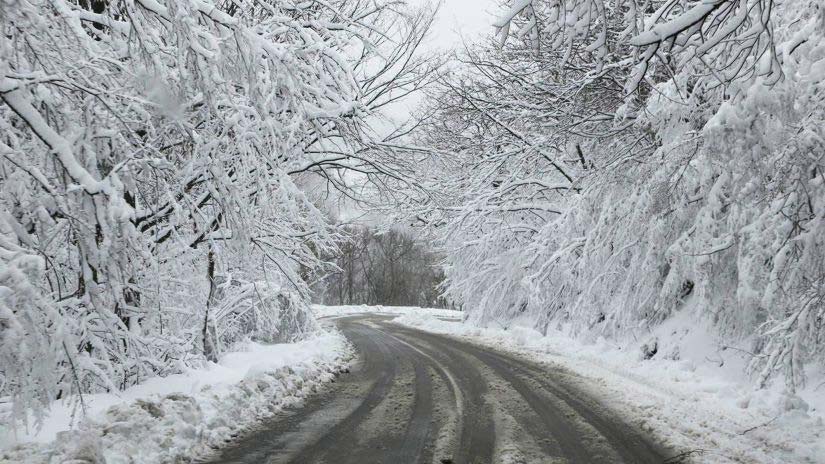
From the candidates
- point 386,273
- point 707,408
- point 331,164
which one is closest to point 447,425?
point 707,408

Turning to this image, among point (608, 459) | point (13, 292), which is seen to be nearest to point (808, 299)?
point (608, 459)

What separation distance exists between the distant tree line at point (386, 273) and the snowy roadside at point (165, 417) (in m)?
45.3

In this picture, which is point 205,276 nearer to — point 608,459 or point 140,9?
point 140,9

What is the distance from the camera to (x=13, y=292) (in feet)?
8.00

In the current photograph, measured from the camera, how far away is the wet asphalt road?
4785 mm

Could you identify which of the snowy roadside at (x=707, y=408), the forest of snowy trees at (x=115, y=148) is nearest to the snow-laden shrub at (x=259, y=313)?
the forest of snowy trees at (x=115, y=148)

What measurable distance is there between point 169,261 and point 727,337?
8895 mm

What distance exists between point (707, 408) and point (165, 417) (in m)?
6.57

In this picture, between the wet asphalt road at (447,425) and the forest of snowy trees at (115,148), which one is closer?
the forest of snowy trees at (115,148)

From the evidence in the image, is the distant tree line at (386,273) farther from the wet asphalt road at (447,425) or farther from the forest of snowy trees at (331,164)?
the wet asphalt road at (447,425)

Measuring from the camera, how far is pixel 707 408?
6.77 meters

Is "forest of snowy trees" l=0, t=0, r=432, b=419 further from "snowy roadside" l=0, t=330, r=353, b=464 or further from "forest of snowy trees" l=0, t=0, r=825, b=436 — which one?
"snowy roadside" l=0, t=330, r=353, b=464

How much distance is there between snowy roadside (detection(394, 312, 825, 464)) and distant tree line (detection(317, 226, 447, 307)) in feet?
142

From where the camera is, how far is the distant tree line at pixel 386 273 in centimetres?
5766
